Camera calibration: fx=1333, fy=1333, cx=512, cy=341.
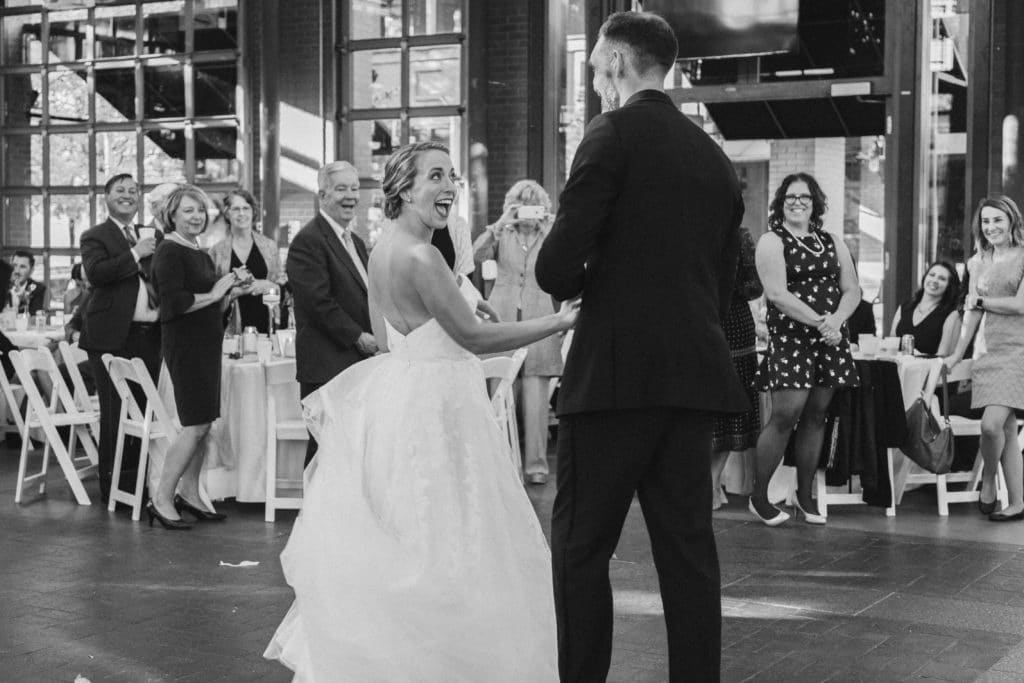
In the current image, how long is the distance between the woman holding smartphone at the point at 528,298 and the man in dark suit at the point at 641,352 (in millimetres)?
4610

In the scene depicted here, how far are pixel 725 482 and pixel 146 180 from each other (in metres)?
6.66

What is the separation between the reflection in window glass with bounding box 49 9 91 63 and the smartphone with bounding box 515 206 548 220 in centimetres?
611

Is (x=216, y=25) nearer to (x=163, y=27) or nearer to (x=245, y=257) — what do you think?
(x=163, y=27)

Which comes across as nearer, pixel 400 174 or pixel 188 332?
pixel 400 174

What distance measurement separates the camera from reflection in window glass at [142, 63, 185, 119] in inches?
455

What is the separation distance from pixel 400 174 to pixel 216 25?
27.8 feet

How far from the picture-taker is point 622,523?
2.95 m

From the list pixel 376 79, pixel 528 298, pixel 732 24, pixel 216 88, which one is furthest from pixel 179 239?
pixel 732 24

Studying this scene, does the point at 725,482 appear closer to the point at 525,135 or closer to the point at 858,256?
the point at 525,135

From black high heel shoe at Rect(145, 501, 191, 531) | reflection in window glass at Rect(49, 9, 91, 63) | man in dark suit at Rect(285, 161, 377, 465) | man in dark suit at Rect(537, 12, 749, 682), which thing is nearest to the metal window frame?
reflection in window glass at Rect(49, 9, 91, 63)

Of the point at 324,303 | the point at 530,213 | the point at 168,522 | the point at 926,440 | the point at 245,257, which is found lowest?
the point at 168,522

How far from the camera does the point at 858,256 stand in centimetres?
1631

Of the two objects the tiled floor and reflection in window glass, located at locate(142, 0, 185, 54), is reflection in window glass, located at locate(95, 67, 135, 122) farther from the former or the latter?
the tiled floor

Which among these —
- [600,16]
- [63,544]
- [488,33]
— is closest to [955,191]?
[600,16]
